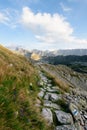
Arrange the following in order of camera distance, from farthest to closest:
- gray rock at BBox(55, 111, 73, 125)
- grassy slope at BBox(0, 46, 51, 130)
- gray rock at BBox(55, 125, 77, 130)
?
gray rock at BBox(55, 111, 73, 125), gray rock at BBox(55, 125, 77, 130), grassy slope at BBox(0, 46, 51, 130)

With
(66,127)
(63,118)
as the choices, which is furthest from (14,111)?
(63,118)

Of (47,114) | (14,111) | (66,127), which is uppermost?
(14,111)

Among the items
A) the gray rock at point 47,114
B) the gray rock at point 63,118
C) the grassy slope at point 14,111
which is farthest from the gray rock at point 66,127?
the grassy slope at point 14,111

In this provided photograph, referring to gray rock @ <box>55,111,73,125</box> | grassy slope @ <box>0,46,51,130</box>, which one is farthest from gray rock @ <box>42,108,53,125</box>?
grassy slope @ <box>0,46,51,130</box>

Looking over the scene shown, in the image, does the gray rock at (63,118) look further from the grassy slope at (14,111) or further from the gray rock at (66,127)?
the grassy slope at (14,111)

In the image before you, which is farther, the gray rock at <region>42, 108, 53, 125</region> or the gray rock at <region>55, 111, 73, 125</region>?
the gray rock at <region>55, 111, 73, 125</region>

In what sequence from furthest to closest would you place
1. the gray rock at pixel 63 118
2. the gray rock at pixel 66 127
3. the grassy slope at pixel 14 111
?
the gray rock at pixel 63 118 → the gray rock at pixel 66 127 → the grassy slope at pixel 14 111

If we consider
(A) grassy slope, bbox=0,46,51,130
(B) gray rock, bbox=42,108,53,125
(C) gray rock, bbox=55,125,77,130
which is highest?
(A) grassy slope, bbox=0,46,51,130

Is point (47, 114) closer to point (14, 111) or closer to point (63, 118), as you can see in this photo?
point (63, 118)

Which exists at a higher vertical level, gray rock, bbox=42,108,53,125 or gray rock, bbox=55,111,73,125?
gray rock, bbox=42,108,53,125

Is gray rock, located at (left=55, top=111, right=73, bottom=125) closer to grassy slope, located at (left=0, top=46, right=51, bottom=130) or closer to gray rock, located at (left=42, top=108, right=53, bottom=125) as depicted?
gray rock, located at (left=42, top=108, right=53, bottom=125)

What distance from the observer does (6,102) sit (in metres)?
5.63

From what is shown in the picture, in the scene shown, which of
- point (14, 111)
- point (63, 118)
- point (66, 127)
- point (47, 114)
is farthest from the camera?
point (63, 118)

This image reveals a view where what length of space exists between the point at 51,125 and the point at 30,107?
1.33 metres
